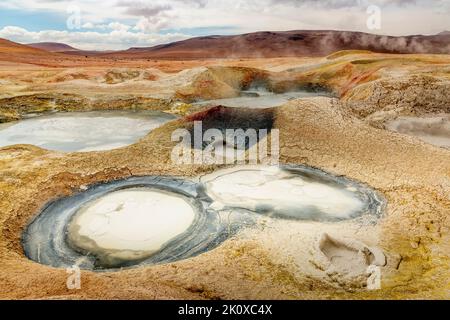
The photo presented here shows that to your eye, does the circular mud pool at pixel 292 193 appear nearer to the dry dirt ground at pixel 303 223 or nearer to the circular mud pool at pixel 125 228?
the dry dirt ground at pixel 303 223

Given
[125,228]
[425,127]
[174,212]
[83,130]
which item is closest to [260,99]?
[83,130]

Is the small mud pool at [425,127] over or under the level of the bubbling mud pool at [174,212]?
over

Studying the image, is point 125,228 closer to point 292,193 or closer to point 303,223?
point 303,223

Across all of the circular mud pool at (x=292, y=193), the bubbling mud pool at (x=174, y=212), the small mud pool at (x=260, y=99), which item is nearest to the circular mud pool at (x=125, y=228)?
the bubbling mud pool at (x=174, y=212)

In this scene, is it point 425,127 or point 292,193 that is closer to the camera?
point 292,193

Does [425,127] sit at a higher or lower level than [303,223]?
higher

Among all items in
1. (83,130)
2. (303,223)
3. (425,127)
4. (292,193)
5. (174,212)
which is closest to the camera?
(303,223)
